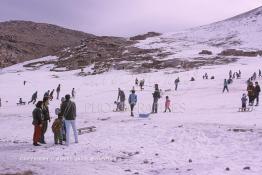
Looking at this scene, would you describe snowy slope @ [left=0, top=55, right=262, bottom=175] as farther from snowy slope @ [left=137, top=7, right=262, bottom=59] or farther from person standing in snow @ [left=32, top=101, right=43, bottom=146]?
snowy slope @ [left=137, top=7, right=262, bottom=59]

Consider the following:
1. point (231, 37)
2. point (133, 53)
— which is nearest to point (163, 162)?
point (133, 53)

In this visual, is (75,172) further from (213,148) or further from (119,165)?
Answer: (213,148)

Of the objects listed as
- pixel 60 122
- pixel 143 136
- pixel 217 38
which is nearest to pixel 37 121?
pixel 60 122

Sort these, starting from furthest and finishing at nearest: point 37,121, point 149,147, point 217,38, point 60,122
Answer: point 217,38
point 60,122
point 37,121
point 149,147

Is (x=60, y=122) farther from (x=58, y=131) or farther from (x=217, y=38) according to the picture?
(x=217, y=38)

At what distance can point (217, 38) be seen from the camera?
410 feet

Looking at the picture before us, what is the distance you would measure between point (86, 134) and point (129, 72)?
56.3 metres

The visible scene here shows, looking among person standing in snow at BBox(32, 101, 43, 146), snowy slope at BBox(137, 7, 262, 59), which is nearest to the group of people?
person standing in snow at BBox(32, 101, 43, 146)

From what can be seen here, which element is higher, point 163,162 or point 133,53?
point 133,53

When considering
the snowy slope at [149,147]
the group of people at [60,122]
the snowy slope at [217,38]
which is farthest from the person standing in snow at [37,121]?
the snowy slope at [217,38]

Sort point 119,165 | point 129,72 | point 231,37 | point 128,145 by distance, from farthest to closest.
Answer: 1. point 231,37
2. point 129,72
3. point 128,145
4. point 119,165

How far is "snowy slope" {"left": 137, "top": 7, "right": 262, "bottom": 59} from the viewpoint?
350 ft

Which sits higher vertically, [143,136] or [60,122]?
[60,122]

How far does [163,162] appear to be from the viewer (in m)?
13.6
